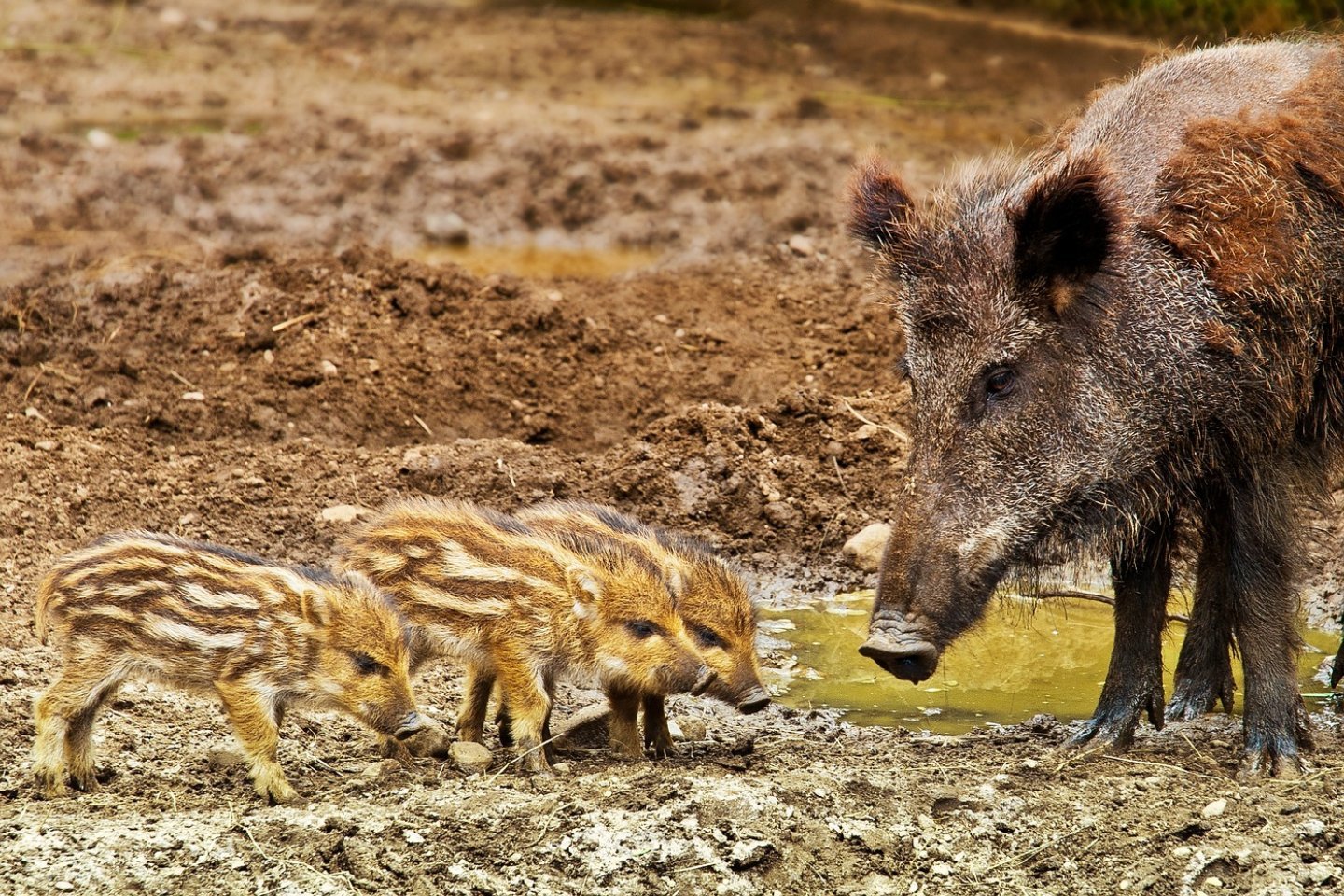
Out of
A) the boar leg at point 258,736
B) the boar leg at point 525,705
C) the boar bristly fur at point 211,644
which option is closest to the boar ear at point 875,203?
the boar leg at point 525,705

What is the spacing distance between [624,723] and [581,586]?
47 centimetres

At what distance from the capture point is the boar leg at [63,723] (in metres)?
4.51

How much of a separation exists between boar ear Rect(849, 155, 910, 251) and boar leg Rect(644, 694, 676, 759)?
5.46 feet

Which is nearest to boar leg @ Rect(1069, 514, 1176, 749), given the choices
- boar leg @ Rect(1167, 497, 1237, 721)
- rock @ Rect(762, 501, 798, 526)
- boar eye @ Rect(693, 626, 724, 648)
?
boar leg @ Rect(1167, 497, 1237, 721)

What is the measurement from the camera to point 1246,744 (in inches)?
197

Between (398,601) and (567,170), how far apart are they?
21.2 ft

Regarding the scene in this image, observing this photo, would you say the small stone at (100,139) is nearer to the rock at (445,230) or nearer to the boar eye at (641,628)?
the rock at (445,230)

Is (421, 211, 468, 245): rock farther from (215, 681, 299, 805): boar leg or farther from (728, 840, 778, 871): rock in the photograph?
(728, 840, 778, 871): rock

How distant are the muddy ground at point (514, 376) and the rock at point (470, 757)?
0.05m

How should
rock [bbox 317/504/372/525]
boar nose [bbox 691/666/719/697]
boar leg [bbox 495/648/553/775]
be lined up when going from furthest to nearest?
rock [bbox 317/504/372/525] → boar nose [bbox 691/666/719/697] → boar leg [bbox 495/648/553/775]

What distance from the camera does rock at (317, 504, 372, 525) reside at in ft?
22.1

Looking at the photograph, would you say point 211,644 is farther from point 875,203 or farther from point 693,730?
point 875,203

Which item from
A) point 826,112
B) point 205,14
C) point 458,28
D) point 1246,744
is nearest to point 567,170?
point 826,112

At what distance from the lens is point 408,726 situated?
15.9ft
